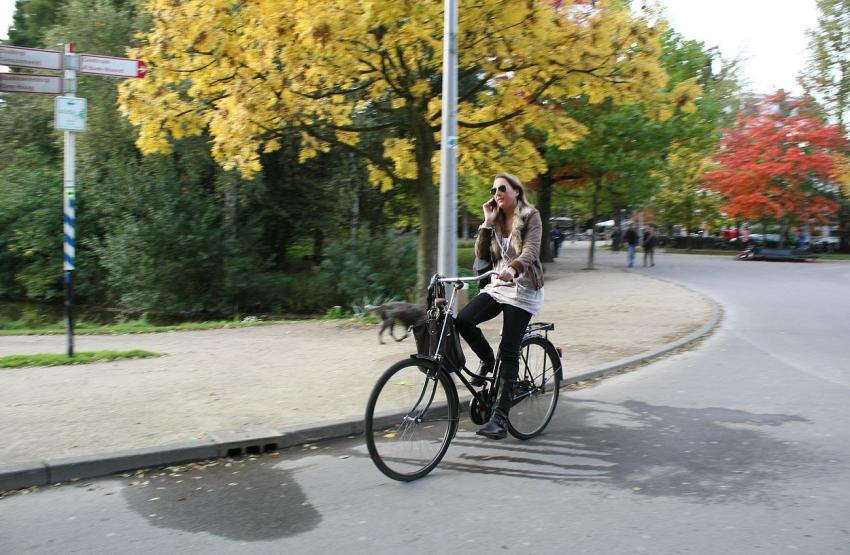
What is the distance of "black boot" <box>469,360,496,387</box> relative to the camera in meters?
5.20

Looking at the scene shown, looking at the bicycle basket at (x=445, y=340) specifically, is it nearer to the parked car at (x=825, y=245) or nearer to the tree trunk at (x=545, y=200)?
the tree trunk at (x=545, y=200)

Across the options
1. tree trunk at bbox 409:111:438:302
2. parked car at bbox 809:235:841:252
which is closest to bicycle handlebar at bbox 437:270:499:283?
tree trunk at bbox 409:111:438:302

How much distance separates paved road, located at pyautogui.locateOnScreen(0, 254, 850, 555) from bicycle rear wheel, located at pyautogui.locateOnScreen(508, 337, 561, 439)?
14 cm

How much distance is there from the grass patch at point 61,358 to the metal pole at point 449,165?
434cm

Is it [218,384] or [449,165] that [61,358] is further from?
[449,165]

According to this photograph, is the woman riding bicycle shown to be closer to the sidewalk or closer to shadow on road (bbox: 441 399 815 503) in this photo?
shadow on road (bbox: 441 399 815 503)

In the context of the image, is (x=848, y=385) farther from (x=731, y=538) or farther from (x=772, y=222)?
(x=772, y=222)

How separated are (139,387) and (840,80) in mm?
45662

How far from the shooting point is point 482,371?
5266mm

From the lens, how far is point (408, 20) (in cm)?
966

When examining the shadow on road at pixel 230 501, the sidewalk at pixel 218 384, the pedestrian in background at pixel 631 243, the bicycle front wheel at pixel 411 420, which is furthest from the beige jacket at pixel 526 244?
the pedestrian in background at pixel 631 243

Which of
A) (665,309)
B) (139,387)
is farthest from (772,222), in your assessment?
(139,387)

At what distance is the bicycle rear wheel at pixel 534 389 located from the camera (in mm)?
5426

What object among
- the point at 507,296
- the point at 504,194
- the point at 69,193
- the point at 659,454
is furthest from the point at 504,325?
the point at 69,193
